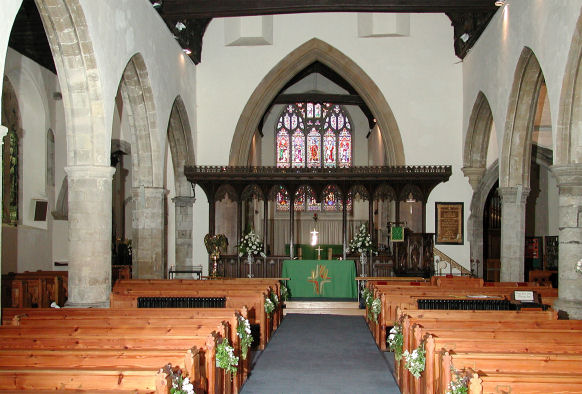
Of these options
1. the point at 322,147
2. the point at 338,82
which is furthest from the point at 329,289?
the point at 322,147

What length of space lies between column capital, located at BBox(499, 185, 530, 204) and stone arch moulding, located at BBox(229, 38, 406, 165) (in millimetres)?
4835

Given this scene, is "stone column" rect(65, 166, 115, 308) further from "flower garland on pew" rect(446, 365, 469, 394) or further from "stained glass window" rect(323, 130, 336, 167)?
"stained glass window" rect(323, 130, 336, 167)

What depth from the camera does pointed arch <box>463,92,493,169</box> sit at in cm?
1580

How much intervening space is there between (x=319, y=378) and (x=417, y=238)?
8168 millimetres

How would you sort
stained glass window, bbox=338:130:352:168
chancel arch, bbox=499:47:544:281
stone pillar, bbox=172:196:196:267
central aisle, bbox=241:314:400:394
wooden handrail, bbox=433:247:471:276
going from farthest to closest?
stained glass window, bbox=338:130:352:168 → stone pillar, bbox=172:196:196:267 → wooden handrail, bbox=433:247:471:276 → chancel arch, bbox=499:47:544:281 → central aisle, bbox=241:314:400:394

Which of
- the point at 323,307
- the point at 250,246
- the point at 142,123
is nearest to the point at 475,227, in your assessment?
the point at 323,307

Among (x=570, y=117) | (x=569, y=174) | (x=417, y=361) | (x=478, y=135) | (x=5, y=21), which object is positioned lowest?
(x=417, y=361)

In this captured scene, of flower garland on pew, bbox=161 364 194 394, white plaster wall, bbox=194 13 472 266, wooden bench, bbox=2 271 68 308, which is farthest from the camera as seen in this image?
white plaster wall, bbox=194 13 472 266

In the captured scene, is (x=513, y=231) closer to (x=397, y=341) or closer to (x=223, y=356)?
(x=397, y=341)

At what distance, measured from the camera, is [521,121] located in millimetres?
12211

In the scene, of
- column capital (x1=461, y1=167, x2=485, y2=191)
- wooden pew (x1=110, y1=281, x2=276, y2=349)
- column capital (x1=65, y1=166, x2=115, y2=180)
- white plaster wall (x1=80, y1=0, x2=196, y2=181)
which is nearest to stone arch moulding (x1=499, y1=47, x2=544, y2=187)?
column capital (x1=461, y1=167, x2=485, y2=191)

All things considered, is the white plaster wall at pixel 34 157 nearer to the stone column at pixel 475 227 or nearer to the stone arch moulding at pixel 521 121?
the stone column at pixel 475 227

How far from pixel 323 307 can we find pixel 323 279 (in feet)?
4.61

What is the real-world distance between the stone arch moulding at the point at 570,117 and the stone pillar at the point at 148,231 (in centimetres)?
733
